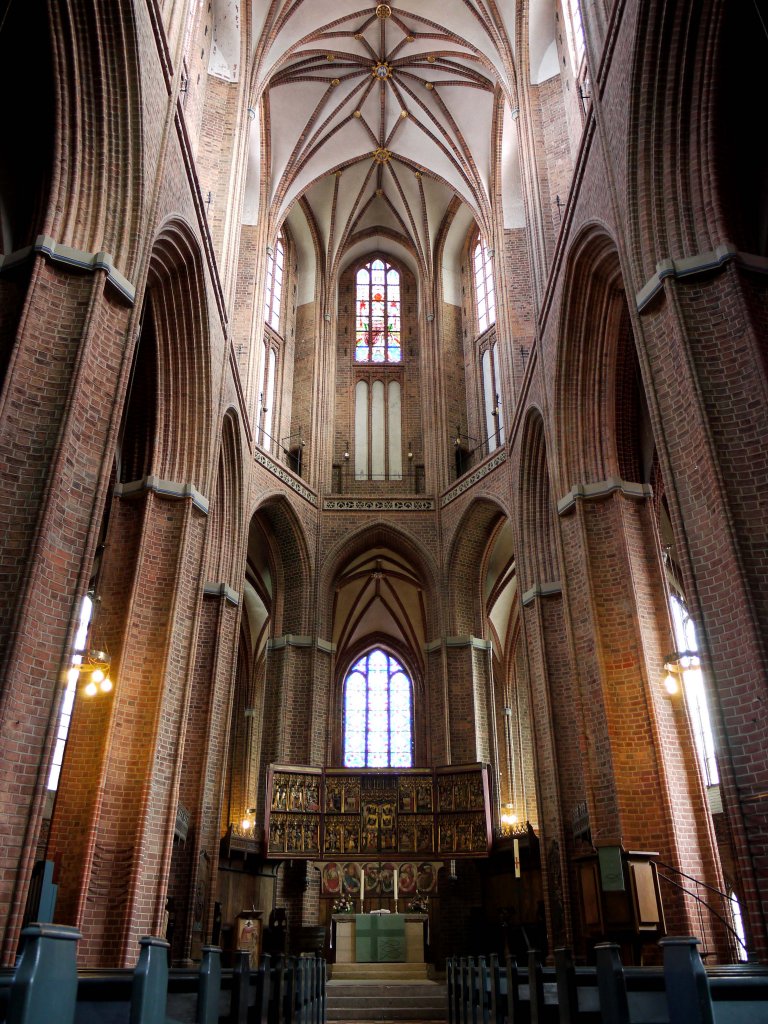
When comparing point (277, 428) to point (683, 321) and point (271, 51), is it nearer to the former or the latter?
point (271, 51)

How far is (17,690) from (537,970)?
4.43 metres

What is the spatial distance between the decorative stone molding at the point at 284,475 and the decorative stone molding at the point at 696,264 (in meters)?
11.5

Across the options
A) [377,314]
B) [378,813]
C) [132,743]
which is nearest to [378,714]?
[378,813]

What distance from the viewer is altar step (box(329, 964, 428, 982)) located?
15.6 metres

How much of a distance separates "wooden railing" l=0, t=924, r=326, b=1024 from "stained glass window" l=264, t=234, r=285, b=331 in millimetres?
19549

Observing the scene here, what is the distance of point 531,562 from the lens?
15.9m

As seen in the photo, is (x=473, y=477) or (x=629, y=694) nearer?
(x=629, y=694)

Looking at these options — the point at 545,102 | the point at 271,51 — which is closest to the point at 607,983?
the point at 545,102

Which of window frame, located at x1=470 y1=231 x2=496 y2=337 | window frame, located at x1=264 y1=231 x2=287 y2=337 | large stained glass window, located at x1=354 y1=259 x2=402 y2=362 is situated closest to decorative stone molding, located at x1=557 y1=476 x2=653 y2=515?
window frame, located at x1=470 y1=231 x2=496 y2=337

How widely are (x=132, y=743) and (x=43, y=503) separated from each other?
4352mm

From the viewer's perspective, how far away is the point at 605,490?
1227 cm

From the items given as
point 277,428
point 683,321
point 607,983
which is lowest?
point 607,983

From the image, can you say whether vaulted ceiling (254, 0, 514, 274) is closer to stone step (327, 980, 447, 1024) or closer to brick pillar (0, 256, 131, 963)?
brick pillar (0, 256, 131, 963)

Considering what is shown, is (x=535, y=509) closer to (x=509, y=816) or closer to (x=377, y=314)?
(x=509, y=816)
